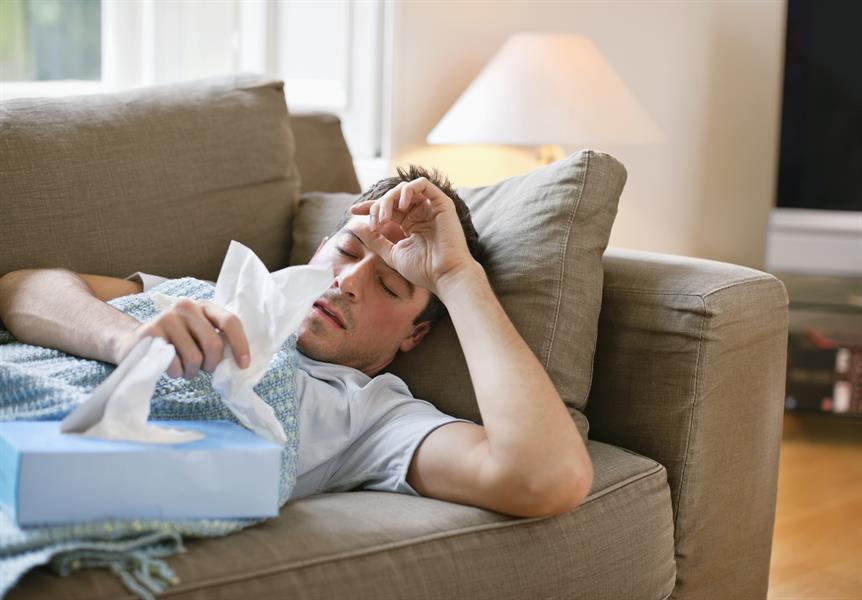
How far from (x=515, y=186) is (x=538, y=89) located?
114 centimetres

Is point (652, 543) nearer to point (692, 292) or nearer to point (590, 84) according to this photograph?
point (692, 292)

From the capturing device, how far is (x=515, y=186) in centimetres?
180

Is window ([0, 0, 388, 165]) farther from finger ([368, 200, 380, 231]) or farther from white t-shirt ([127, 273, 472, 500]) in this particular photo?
white t-shirt ([127, 273, 472, 500])

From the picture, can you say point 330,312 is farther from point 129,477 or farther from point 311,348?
point 129,477

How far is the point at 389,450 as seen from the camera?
147 centimetres

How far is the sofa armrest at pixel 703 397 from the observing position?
1.60m

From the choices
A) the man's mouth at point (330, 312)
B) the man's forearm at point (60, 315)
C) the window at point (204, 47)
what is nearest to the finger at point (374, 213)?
the man's mouth at point (330, 312)

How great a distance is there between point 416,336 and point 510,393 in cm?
32

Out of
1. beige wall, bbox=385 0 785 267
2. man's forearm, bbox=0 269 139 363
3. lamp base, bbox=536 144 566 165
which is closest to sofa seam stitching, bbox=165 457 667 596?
man's forearm, bbox=0 269 139 363

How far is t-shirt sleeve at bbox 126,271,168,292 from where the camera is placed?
1767 mm

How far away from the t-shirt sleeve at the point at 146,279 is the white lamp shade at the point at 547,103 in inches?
49.1

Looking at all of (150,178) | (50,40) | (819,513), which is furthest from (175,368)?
(819,513)

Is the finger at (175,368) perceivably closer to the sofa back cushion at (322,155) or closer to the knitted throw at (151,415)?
the knitted throw at (151,415)

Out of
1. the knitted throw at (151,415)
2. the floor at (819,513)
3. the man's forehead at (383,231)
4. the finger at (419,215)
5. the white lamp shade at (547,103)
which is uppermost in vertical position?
the white lamp shade at (547,103)
